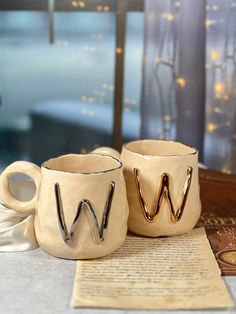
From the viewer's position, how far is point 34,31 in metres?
2.12

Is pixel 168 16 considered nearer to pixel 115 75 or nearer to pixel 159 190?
pixel 115 75

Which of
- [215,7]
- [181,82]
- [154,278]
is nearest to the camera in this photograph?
[154,278]

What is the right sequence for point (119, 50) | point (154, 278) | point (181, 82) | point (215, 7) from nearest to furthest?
point (154, 278) → point (215, 7) → point (181, 82) → point (119, 50)

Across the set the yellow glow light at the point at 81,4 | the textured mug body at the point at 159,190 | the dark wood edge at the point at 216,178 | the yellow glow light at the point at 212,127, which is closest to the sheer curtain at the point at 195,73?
the yellow glow light at the point at 212,127

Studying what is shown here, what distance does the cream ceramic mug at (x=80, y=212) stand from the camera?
52 centimetres

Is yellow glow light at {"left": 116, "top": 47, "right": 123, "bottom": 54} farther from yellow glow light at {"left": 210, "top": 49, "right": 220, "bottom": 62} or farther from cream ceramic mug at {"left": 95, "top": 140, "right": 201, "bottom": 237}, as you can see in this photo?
cream ceramic mug at {"left": 95, "top": 140, "right": 201, "bottom": 237}

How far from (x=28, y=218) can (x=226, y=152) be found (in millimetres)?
1294

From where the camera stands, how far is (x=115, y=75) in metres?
2.07

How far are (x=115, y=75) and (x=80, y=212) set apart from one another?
5.27 ft

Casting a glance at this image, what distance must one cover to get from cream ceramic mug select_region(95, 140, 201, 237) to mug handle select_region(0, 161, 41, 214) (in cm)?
12

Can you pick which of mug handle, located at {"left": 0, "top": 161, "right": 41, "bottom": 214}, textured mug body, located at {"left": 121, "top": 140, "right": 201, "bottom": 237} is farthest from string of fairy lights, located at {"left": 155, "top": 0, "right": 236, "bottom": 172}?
mug handle, located at {"left": 0, "top": 161, "right": 41, "bottom": 214}

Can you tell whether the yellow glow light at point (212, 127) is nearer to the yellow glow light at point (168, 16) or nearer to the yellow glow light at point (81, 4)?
the yellow glow light at point (168, 16)

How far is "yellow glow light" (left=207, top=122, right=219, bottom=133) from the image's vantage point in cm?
177

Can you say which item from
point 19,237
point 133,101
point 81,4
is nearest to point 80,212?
point 19,237
